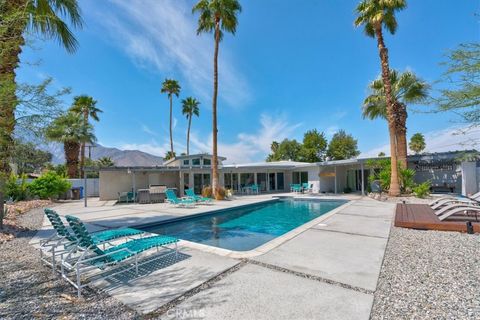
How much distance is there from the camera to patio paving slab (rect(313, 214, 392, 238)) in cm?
662

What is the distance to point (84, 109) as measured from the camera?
2683 cm

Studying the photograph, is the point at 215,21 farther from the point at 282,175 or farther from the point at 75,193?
the point at 75,193

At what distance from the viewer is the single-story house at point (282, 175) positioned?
16719mm

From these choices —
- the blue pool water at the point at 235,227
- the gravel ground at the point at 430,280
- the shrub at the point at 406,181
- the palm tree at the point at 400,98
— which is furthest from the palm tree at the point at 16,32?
the palm tree at the point at 400,98

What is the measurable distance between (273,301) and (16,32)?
5.91 metres

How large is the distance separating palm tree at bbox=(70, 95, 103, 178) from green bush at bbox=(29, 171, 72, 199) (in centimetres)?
808

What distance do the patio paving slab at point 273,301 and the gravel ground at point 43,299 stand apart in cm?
82

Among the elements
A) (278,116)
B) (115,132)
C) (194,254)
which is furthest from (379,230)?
(278,116)

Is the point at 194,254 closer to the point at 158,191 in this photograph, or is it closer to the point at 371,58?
the point at 158,191

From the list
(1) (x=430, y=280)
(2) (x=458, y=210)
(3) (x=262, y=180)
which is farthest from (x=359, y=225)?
(3) (x=262, y=180)

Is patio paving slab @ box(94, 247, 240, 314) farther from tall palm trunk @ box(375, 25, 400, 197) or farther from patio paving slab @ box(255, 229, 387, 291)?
tall palm trunk @ box(375, 25, 400, 197)

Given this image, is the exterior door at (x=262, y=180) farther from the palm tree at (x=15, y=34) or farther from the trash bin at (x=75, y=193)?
the palm tree at (x=15, y=34)

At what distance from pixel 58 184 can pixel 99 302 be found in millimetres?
18010

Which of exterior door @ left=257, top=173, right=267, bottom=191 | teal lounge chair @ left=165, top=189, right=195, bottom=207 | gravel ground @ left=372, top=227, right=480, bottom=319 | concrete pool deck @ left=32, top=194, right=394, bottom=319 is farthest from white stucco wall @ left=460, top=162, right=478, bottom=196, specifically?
teal lounge chair @ left=165, top=189, right=195, bottom=207
